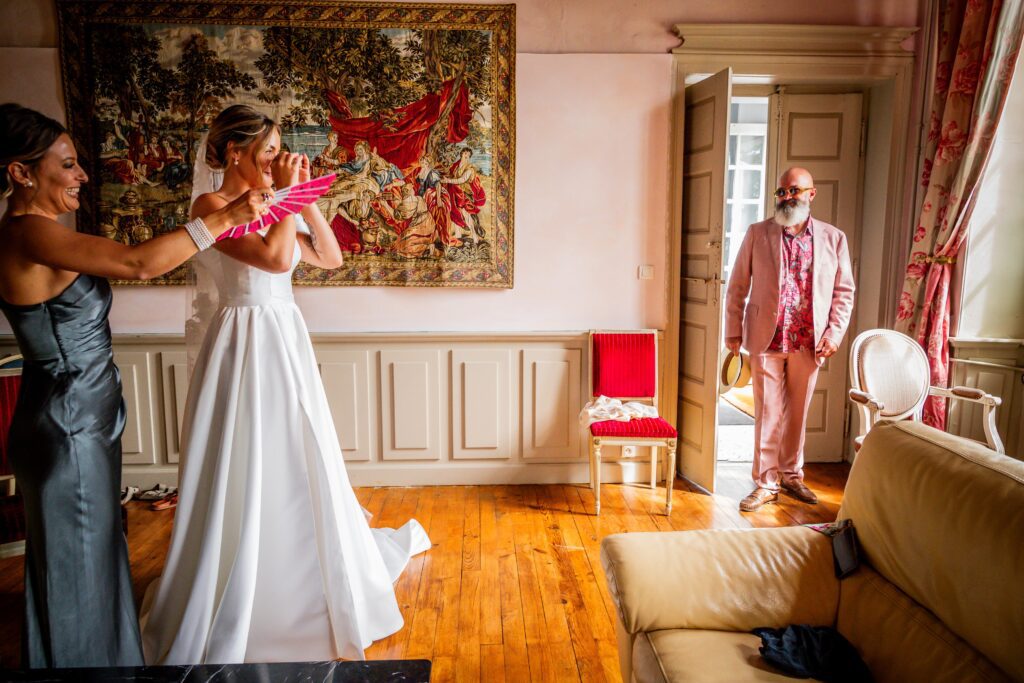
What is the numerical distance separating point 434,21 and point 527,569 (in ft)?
10.1

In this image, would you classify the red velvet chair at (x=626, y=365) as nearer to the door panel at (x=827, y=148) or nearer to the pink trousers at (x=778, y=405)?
the pink trousers at (x=778, y=405)

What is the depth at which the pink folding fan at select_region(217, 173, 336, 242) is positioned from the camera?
201cm

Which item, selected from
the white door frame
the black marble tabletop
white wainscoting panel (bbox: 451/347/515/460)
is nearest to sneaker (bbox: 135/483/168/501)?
white wainscoting panel (bbox: 451/347/515/460)

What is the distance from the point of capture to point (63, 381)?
5.95 ft

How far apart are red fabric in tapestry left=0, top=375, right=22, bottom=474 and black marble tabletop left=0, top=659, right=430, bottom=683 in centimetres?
A: 239

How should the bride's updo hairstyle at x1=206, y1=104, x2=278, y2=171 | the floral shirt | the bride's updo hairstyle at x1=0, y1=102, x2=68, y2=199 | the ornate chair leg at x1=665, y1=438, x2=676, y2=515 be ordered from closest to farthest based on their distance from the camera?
the bride's updo hairstyle at x1=0, y1=102, x2=68, y2=199
the bride's updo hairstyle at x1=206, y1=104, x2=278, y2=171
the ornate chair leg at x1=665, y1=438, x2=676, y2=515
the floral shirt

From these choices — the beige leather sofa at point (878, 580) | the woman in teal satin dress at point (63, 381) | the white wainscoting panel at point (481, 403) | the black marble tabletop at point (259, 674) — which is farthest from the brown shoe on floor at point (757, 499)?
the woman in teal satin dress at point (63, 381)

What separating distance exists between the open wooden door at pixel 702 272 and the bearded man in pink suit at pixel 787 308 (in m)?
0.17

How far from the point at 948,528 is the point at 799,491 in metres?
2.60

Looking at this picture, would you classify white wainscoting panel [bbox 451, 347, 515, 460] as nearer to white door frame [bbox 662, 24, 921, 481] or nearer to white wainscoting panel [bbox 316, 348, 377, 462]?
white wainscoting panel [bbox 316, 348, 377, 462]

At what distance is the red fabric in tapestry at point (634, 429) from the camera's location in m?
3.66

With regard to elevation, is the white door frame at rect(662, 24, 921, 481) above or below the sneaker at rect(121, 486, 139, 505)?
above

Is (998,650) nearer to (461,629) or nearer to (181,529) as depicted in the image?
(461,629)

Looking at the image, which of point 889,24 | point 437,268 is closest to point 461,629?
point 437,268
